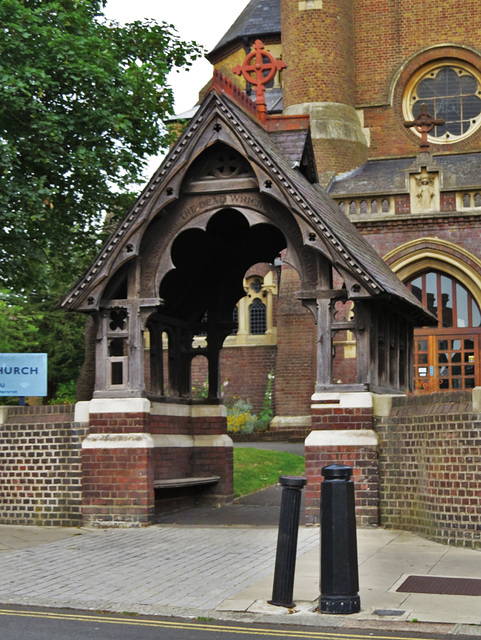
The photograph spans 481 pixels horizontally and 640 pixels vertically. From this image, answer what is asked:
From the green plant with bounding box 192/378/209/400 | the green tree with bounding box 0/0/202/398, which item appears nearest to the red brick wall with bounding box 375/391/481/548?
the green tree with bounding box 0/0/202/398

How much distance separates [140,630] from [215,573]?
2200mm

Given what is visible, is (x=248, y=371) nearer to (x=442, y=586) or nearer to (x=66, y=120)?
(x=66, y=120)

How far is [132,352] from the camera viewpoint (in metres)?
13.4

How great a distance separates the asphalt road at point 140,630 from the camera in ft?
22.1

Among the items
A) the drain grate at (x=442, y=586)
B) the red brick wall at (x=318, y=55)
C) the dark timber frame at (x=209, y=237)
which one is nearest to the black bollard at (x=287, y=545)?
the drain grate at (x=442, y=586)

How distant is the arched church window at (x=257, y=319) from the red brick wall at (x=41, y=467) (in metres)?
22.8

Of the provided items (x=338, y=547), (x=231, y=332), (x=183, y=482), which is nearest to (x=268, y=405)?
(x=231, y=332)

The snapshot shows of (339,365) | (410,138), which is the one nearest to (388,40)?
(410,138)

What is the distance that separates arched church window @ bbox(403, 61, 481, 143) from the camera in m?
35.0

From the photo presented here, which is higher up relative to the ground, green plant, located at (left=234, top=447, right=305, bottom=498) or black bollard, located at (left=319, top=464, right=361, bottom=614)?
black bollard, located at (left=319, top=464, right=361, bottom=614)

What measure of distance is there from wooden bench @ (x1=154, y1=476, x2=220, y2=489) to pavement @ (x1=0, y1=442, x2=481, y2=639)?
1.88 ft

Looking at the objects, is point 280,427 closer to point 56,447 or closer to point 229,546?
point 56,447

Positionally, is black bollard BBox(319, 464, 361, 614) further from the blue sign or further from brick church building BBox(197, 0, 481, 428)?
brick church building BBox(197, 0, 481, 428)

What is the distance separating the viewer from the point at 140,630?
6.99m
